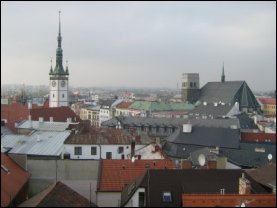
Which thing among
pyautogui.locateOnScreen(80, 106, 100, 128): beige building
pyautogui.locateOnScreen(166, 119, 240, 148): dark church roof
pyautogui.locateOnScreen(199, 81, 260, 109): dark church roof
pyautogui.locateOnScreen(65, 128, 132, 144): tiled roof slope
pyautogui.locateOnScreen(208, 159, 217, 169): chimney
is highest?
pyautogui.locateOnScreen(199, 81, 260, 109): dark church roof

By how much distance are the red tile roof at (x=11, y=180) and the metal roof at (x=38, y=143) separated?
5008 millimetres

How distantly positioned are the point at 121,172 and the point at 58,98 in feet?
186

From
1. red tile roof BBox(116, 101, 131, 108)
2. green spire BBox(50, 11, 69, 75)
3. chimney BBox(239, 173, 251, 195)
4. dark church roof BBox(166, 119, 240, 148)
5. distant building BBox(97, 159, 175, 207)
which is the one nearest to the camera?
chimney BBox(239, 173, 251, 195)

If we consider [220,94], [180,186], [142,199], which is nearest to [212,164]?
[180,186]

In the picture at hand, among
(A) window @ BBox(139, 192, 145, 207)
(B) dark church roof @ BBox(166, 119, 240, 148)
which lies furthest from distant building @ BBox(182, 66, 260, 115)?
(A) window @ BBox(139, 192, 145, 207)

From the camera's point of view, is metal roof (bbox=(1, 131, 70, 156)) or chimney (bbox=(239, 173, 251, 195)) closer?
chimney (bbox=(239, 173, 251, 195))

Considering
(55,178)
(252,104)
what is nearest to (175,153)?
(55,178)

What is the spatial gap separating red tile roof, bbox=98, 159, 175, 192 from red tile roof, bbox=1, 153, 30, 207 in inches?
148

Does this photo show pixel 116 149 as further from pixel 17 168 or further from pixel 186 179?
pixel 186 179

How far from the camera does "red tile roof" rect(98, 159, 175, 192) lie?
2272cm

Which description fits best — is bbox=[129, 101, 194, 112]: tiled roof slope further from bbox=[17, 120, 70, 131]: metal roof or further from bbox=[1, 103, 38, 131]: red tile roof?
bbox=[17, 120, 70, 131]: metal roof

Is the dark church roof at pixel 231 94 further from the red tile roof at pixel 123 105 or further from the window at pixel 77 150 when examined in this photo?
the window at pixel 77 150

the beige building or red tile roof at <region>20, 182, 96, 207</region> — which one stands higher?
red tile roof at <region>20, 182, 96, 207</region>

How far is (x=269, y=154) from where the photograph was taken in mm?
29797
